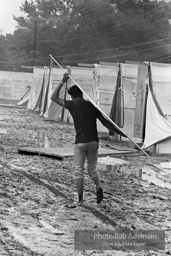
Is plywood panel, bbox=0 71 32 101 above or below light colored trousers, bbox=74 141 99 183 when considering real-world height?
above

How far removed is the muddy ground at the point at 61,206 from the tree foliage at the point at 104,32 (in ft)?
129

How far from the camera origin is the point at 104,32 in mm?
55031

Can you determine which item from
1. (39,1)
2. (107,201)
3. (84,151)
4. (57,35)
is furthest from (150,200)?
(39,1)

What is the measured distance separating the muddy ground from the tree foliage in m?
39.4

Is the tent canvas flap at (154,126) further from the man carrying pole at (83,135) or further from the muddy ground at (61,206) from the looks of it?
the man carrying pole at (83,135)

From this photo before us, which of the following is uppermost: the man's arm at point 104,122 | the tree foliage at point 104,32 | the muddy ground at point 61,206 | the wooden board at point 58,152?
the tree foliage at point 104,32

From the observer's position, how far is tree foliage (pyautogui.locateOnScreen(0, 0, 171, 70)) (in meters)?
52.2

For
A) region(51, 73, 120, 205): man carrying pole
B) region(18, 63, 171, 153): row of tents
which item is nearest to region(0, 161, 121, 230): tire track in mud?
region(51, 73, 120, 205): man carrying pole

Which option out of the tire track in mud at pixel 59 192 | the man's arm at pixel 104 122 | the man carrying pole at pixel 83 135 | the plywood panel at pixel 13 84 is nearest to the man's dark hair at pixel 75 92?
the man carrying pole at pixel 83 135

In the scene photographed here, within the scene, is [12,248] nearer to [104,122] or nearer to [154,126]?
[104,122]

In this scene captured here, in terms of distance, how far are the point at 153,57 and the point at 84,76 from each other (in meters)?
26.3

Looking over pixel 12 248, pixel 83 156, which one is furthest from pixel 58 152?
pixel 12 248

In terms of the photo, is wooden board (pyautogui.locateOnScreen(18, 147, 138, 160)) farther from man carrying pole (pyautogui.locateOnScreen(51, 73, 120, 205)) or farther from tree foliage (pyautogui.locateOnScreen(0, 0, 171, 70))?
tree foliage (pyautogui.locateOnScreen(0, 0, 171, 70))

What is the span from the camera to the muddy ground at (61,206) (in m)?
6.20
